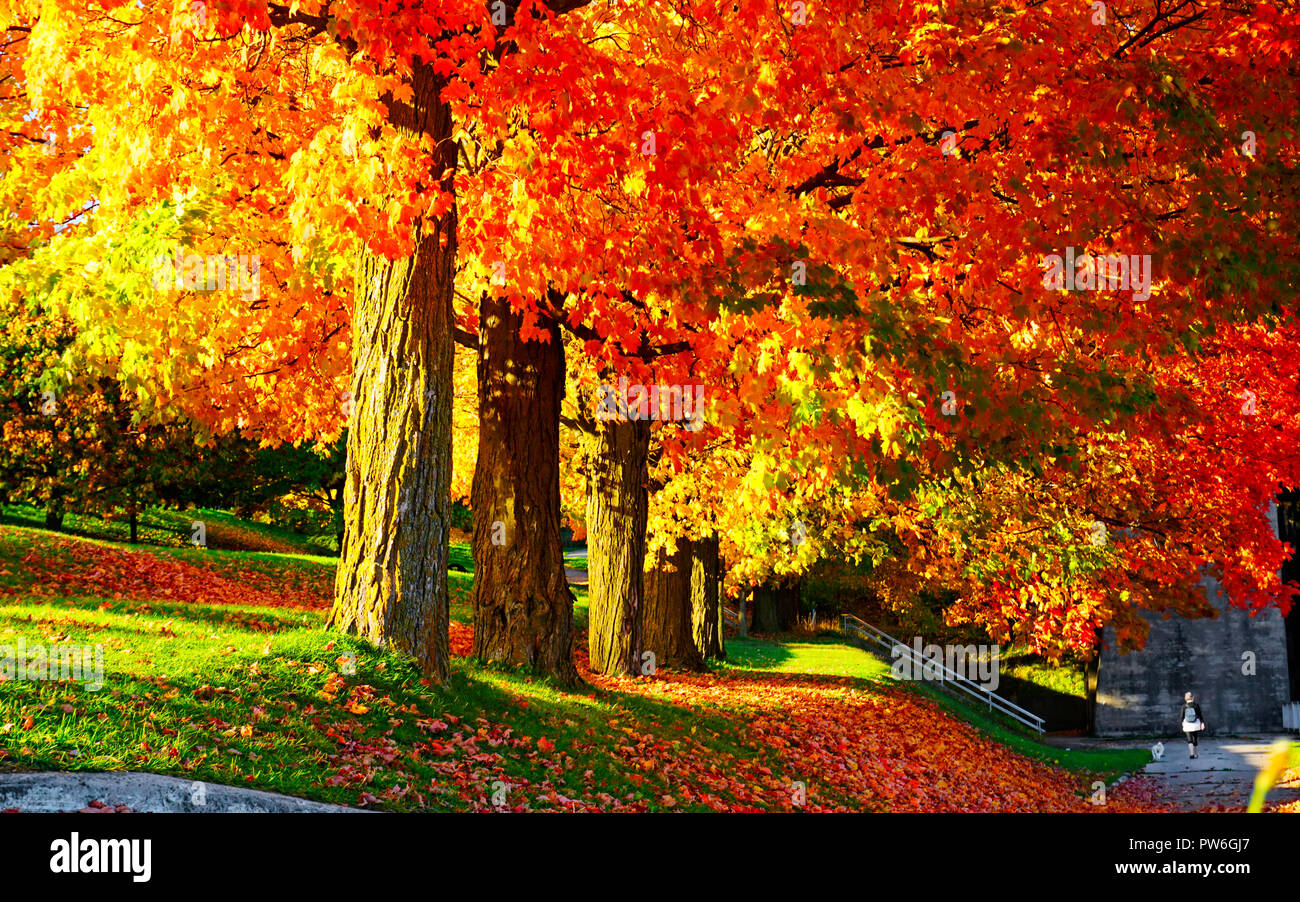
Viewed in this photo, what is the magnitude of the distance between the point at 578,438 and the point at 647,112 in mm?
13363

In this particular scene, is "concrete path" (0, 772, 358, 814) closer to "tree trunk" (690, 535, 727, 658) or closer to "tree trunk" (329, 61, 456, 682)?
"tree trunk" (329, 61, 456, 682)

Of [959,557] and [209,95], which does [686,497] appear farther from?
[209,95]

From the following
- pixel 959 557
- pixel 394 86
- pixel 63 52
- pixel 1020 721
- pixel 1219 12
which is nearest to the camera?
pixel 394 86

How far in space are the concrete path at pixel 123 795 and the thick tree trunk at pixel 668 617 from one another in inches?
551

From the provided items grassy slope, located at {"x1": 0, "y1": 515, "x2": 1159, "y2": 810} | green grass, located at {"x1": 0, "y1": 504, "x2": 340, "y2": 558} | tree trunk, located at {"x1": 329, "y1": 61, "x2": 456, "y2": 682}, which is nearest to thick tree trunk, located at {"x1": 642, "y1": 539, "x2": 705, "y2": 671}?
grassy slope, located at {"x1": 0, "y1": 515, "x2": 1159, "y2": 810}

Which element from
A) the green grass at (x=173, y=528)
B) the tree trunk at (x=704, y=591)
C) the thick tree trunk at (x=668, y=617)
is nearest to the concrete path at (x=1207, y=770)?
the thick tree trunk at (x=668, y=617)

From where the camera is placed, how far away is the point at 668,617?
67.2ft

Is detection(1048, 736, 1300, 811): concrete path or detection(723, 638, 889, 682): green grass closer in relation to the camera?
detection(1048, 736, 1300, 811): concrete path

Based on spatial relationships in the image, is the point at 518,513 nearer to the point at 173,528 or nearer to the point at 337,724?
the point at 337,724

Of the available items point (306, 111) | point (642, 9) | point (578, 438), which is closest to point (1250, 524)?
point (578, 438)

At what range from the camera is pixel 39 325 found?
75.3 feet

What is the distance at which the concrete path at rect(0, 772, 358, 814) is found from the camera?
579 cm

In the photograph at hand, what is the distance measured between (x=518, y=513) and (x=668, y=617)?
8.16m

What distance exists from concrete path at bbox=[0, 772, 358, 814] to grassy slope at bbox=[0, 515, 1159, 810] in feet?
0.80
